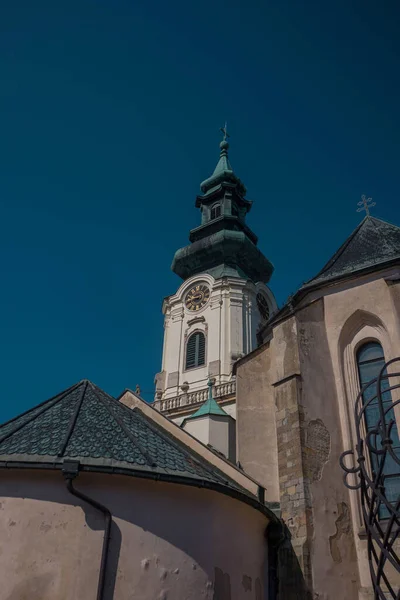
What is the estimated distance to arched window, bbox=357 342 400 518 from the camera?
10922mm

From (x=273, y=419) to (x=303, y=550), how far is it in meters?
3.91

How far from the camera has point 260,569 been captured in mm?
9891

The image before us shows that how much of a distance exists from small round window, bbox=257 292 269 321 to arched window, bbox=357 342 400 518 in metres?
20.6

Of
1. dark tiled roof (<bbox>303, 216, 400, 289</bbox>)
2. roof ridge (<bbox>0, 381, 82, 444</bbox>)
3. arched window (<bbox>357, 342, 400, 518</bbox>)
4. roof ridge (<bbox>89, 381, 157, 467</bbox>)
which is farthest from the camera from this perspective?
dark tiled roof (<bbox>303, 216, 400, 289</bbox>)

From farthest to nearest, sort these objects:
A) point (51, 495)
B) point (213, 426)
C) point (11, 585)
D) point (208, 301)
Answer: point (208, 301), point (213, 426), point (51, 495), point (11, 585)

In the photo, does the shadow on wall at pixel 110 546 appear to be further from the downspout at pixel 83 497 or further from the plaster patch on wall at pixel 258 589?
the plaster patch on wall at pixel 258 589

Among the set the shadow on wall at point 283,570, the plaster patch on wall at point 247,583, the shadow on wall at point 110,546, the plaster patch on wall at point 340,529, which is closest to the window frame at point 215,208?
the plaster patch on wall at point 340,529

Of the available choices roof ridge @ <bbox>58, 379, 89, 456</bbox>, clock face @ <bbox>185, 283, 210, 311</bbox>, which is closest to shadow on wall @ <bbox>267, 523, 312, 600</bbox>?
roof ridge @ <bbox>58, 379, 89, 456</bbox>

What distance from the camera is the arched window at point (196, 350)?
102 ft

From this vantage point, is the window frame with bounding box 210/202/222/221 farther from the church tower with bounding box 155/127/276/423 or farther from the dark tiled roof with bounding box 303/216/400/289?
the dark tiled roof with bounding box 303/216/400/289

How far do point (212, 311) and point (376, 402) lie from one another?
20.4 meters

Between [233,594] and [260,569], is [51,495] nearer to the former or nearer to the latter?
[233,594]

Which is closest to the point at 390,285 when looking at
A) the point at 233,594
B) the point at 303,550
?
the point at 303,550

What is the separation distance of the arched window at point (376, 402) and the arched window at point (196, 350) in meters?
18.4
